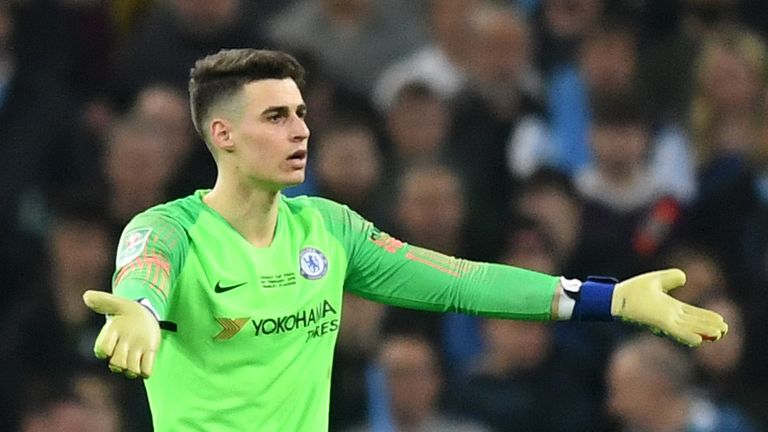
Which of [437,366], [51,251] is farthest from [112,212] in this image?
[437,366]

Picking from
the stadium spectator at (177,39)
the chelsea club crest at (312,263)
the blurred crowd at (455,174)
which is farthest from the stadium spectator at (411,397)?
the chelsea club crest at (312,263)

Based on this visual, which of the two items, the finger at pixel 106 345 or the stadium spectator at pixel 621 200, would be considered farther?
the stadium spectator at pixel 621 200

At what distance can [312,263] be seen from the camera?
5414 millimetres

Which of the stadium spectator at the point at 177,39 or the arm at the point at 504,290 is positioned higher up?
the stadium spectator at the point at 177,39

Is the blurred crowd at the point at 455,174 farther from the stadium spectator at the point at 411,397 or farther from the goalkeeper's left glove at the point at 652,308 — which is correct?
the goalkeeper's left glove at the point at 652,308

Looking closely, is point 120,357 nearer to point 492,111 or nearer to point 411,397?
point 411,397

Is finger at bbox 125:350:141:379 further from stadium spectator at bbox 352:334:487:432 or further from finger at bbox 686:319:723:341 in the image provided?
stadium spectator at bbox 352:334:487:432

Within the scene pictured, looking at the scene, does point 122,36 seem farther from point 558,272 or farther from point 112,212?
point 558,272

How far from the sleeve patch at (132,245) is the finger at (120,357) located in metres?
0.56

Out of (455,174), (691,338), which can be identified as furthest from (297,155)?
(455,174)

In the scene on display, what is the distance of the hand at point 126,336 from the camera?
14.4ft

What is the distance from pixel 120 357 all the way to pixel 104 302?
0.56 ft

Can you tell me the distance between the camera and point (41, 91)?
8.80 metres

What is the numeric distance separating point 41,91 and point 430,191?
2016 mm
